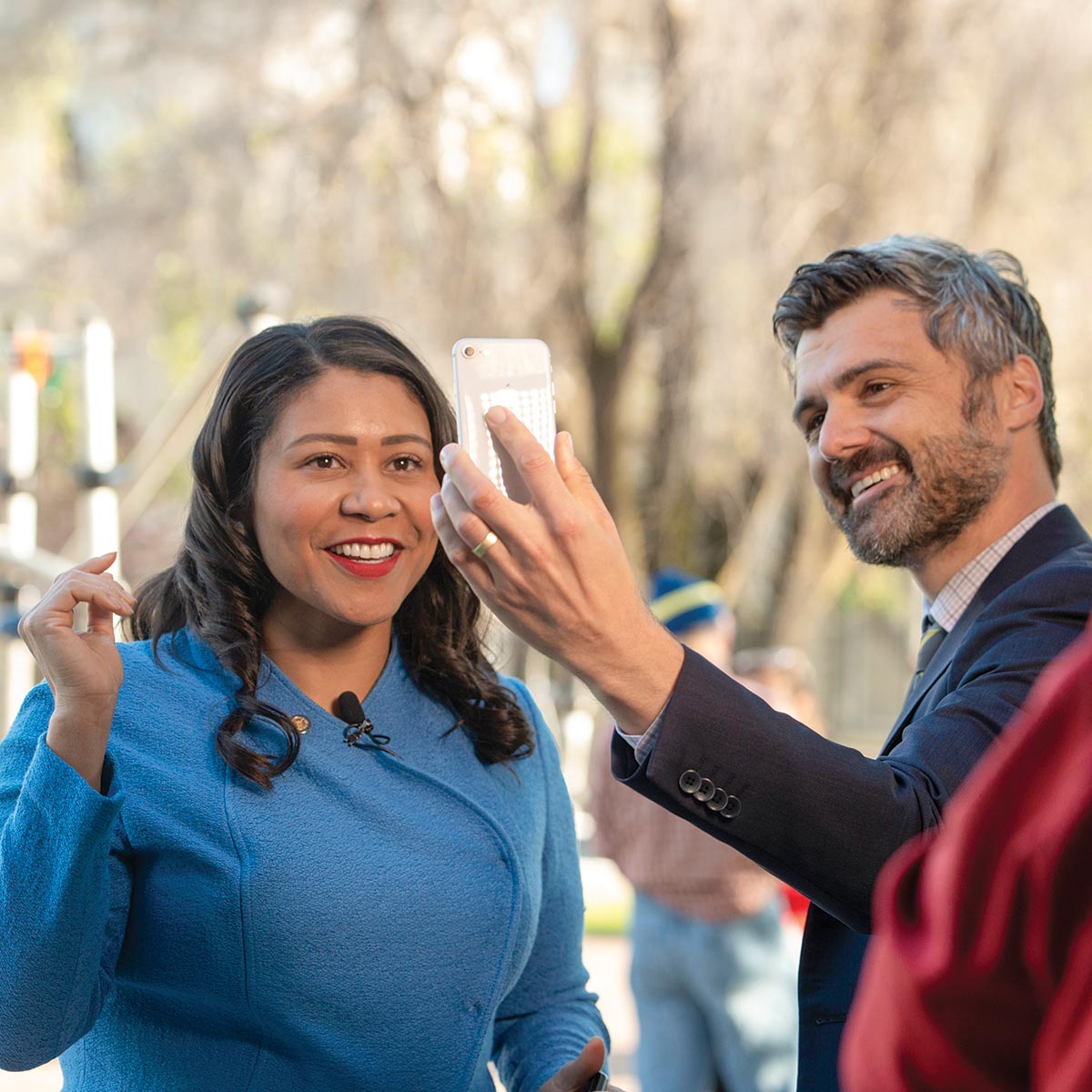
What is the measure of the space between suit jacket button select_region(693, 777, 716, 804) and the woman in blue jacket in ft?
1.80

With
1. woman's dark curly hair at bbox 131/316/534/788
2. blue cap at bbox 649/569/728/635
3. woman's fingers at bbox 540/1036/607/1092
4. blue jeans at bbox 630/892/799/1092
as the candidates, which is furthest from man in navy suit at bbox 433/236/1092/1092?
blue cap at bbox 649/569/728/635

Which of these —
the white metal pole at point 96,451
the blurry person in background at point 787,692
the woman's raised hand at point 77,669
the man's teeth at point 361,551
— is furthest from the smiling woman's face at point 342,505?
the white metal pole at point 96,451

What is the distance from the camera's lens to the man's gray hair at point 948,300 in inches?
78.2

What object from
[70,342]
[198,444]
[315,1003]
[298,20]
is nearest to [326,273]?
[298,20]

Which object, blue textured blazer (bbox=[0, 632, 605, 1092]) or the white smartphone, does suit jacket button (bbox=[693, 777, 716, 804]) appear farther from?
blue textured blazer (bbox=[0, 632, 605, 1092])

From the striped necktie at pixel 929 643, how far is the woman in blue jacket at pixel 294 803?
1.91ft

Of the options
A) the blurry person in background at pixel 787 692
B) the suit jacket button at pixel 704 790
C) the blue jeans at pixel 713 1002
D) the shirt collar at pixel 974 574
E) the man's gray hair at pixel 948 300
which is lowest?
the blue jeans at pixel 713 1002

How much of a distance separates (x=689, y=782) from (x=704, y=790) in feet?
0.06

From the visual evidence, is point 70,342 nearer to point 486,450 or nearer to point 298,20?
point 298,20

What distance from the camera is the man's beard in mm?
1943

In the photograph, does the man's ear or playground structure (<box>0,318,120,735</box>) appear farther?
playground structure (<box>0,318,120,735</box>)

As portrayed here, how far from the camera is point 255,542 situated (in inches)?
79.7

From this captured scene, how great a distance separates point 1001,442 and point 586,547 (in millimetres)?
898

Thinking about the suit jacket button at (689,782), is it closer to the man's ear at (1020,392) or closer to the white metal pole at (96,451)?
the man's ear at (1020,392)
